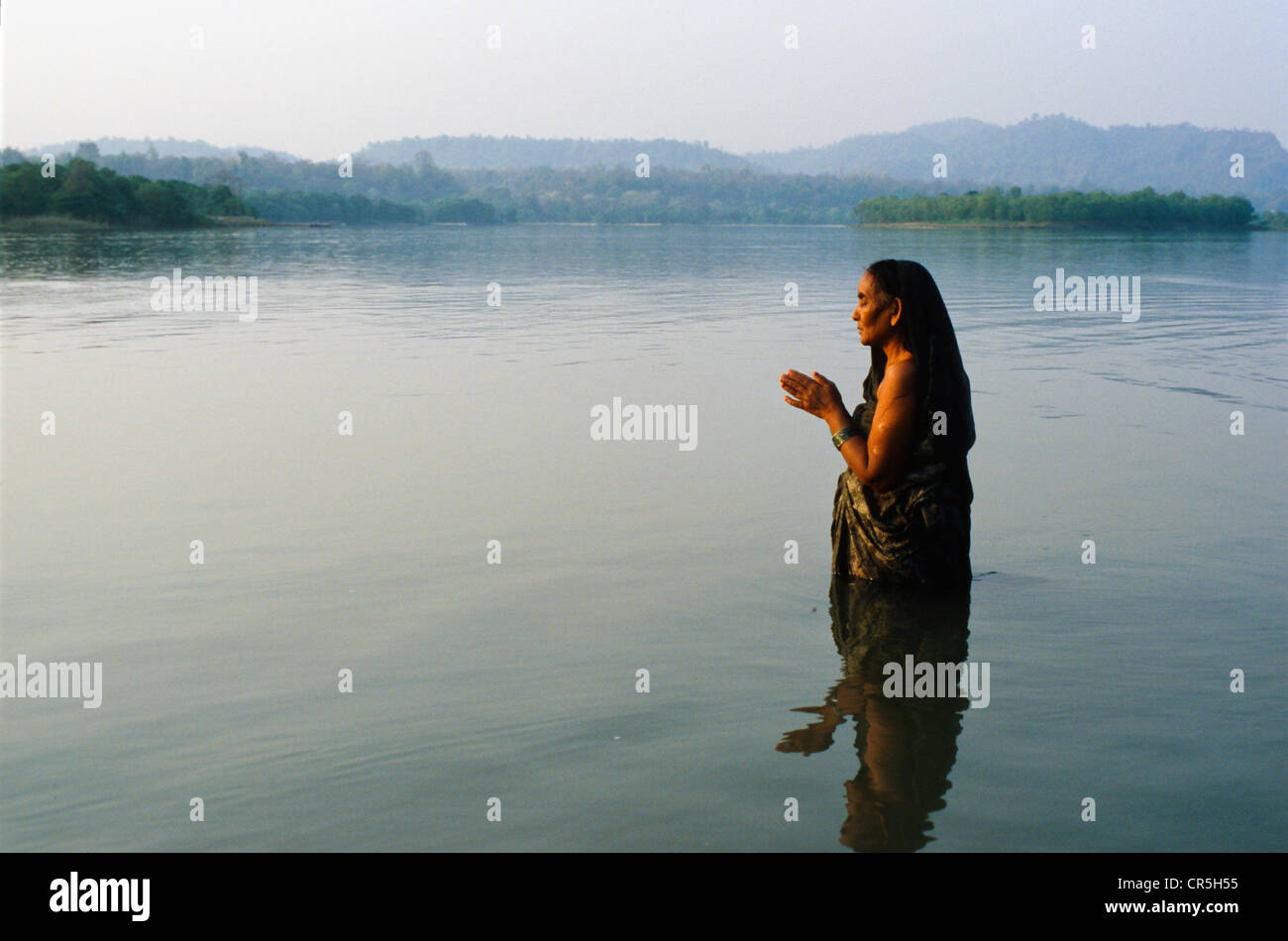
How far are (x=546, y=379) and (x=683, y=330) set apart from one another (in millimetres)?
6837

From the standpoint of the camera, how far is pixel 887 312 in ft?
22.0

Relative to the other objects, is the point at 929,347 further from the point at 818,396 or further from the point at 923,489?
the point at 923,489

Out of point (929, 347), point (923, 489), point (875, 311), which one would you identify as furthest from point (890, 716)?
point (875, 311)

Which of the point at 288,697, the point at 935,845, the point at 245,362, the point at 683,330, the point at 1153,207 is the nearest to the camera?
the point at 935,845

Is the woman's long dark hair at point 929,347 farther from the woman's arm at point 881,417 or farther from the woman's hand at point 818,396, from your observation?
the woman's hand at point 818,396

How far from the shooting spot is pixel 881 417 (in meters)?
6.79

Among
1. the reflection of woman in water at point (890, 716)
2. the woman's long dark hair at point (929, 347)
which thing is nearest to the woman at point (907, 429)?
the woman's long dark hair at point (929, 347)

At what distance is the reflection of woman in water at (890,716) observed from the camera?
15.5 ft

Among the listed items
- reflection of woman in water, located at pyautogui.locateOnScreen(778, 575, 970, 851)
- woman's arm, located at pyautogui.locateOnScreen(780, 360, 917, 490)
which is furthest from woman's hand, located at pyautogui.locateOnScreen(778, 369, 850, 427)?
reflection of woman in water, located at pyautogui.locateOnScreen(778, 575, 970, 851)

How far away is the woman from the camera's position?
22.0ft
